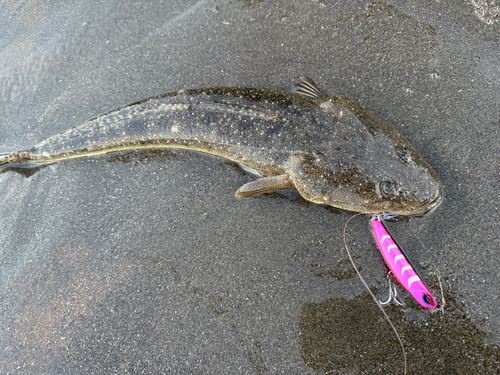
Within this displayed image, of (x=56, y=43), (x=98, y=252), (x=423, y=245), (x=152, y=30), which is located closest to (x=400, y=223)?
(x=423, y=245)

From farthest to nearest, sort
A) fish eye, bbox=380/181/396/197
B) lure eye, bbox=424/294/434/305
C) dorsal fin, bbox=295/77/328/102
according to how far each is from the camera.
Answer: dorsal fin, bbox=295/77/328/102, fish eye, bbox=380/181/396/197, lure eye, bbox=424/294/434/305

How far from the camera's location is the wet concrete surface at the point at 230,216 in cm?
278

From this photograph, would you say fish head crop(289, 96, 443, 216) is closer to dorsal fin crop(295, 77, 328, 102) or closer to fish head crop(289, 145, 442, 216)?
fish head crop(289, 145, 442, 216)

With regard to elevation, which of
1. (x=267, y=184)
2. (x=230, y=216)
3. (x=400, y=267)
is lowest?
(x=230, y=216)

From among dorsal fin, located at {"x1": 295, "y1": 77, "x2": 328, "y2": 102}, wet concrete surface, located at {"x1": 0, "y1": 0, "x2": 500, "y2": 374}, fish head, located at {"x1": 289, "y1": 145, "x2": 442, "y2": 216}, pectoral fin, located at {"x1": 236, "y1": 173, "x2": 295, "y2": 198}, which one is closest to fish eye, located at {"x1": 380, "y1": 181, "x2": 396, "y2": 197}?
fish head, located at {"x1": 289, "y1": 145, "x2": 442, "y2": 216}

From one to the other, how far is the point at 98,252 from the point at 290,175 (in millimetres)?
2282

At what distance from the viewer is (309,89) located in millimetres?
3301

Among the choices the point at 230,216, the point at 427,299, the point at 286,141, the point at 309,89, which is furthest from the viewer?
the point at 309,89

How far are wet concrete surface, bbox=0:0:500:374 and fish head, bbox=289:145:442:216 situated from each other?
24 cm

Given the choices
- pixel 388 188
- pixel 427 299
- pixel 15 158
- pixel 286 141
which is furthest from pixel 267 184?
pixel 15 158

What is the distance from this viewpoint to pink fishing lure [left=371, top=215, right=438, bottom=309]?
2612mm

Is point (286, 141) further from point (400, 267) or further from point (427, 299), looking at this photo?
point (427, 299)

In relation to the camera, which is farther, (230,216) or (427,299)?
(230,216)

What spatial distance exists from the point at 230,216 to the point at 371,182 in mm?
1496
